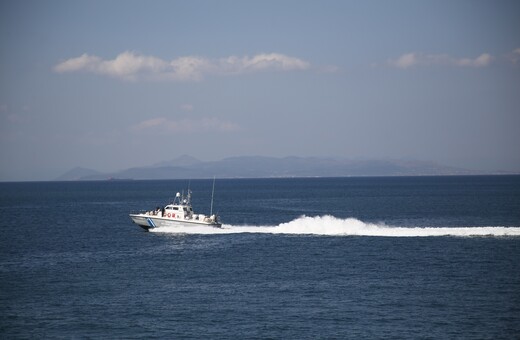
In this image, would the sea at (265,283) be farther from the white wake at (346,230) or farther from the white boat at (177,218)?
the white boat at (177,218)

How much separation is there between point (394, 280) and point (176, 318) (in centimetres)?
2164

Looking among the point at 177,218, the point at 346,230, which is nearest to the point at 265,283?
the point at 346,230

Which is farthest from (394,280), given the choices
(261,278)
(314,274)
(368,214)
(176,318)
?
(368,214)

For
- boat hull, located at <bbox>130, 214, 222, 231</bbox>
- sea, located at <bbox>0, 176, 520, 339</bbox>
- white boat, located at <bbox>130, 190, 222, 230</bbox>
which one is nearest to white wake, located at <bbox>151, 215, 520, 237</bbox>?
sea, located at <bbox>0, 176, 520, 339</bbox>

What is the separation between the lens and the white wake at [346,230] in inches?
3292

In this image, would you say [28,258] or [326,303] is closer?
[326,303]

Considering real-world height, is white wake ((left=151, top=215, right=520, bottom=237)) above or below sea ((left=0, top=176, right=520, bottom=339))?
above

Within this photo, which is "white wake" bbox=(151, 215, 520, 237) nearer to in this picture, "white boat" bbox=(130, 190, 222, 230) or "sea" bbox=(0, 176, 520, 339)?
"sea" bbox=(0, 176, 520, 339)

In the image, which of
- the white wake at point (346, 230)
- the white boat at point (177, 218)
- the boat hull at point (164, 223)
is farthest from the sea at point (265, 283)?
the white boat at point (177, 218)

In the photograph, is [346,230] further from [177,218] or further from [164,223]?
[164,223]

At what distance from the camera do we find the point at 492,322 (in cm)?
4303

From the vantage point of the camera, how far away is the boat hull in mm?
89438

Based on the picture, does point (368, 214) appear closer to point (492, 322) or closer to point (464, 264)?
point (464, 264)

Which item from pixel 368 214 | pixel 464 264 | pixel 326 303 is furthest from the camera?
pixel 368 214
